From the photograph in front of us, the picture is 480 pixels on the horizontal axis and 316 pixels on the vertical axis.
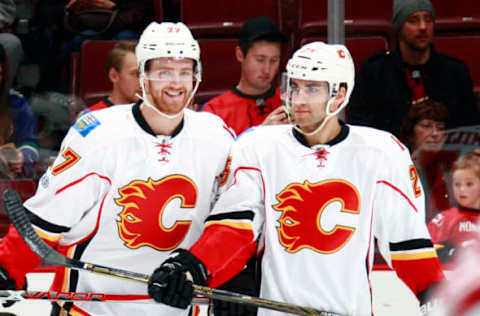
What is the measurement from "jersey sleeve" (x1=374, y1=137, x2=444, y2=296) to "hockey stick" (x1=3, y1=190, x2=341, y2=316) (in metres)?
0.20

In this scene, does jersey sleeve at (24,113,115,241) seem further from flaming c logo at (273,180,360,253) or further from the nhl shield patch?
flaming c logo at (273,180,360,253)

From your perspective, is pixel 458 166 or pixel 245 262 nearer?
pixel 245 262

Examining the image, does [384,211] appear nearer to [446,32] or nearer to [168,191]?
[168,191]

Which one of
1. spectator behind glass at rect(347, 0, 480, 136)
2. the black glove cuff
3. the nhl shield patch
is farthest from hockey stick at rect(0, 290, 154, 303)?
spectator behind glass at rect(347, 0, 480, 136)

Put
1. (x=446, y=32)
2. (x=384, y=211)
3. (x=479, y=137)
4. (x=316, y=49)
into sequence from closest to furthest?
(x=384, y=211) → (x=316, y=49) → (x=479, y=137) → (x=446, y=32)

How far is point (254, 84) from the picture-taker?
8.61 feet

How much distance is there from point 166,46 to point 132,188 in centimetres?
38

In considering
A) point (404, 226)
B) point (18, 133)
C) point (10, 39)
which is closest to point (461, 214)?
point (404, 226)

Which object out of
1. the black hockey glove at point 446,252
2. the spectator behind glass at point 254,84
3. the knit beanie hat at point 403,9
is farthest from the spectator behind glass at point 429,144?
the spectator behind glass at point 254,84

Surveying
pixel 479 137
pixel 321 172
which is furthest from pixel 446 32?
pixel 321 172

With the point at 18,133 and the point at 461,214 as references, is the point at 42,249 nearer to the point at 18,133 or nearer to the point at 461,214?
the point at 18,133

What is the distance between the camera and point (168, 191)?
1832 millimetres

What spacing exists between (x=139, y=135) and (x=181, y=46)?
26 centimetres

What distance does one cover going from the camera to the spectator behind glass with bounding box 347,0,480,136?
2490mm
